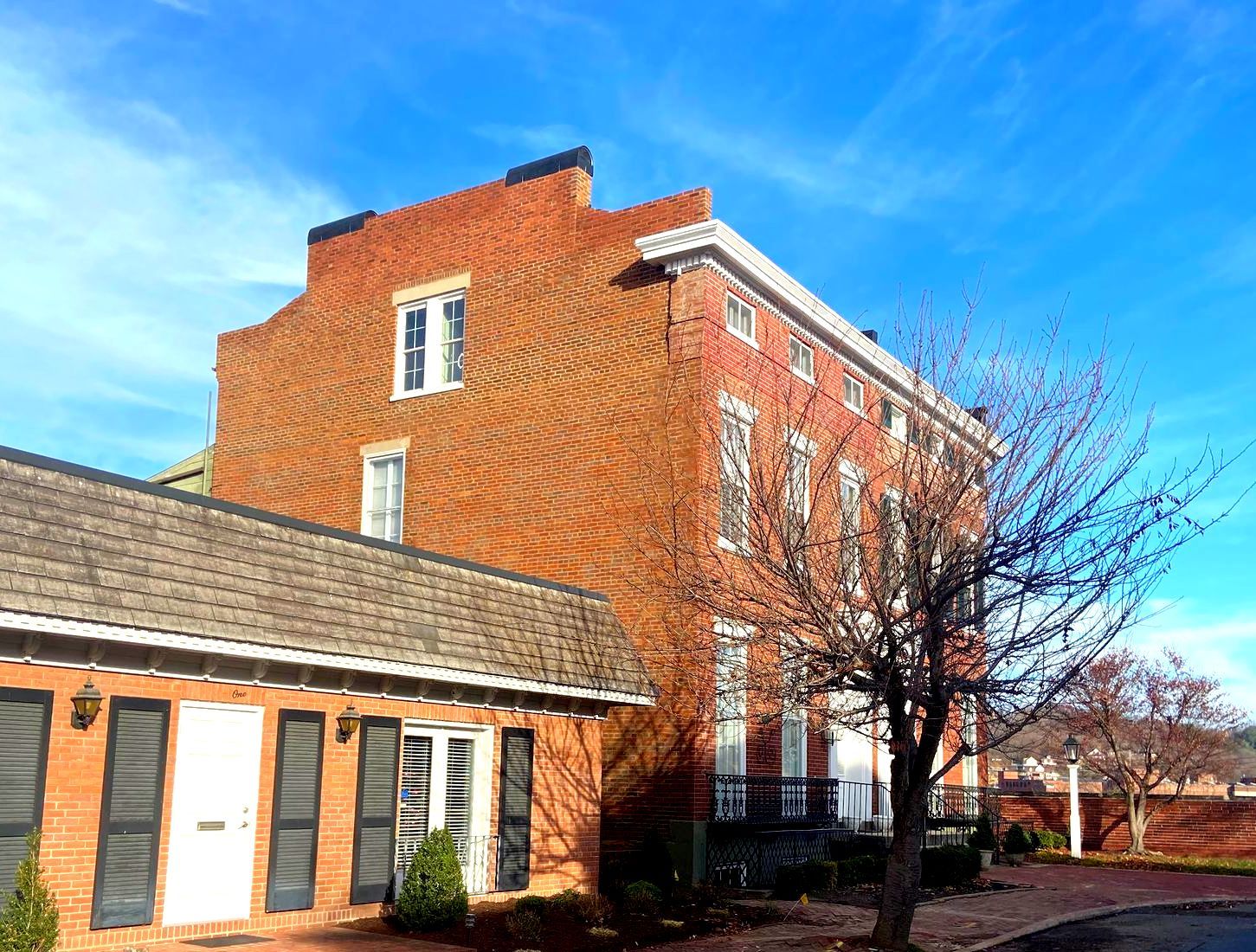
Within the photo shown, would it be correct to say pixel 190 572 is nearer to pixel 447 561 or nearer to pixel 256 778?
pixel 256 778

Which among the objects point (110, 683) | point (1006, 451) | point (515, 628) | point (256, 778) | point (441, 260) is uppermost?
point (441, 260)

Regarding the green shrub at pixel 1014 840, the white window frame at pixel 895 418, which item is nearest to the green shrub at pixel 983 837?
the green shrub at pixel 1014 840

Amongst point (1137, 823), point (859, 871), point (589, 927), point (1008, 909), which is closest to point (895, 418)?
point (859, 871)

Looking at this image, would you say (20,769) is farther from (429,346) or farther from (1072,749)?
(1072,749)

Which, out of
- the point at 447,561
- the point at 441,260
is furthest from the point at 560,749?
the point at 441,260

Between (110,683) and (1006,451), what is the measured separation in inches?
372

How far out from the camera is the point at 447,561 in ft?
51.9

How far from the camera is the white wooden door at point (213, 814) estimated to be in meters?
12.1

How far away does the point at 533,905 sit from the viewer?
14.5 meters

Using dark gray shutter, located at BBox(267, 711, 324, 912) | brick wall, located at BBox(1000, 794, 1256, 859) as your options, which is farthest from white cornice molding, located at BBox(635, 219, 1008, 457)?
brick wall, located at BBox(1000, 794, 1256, 859)

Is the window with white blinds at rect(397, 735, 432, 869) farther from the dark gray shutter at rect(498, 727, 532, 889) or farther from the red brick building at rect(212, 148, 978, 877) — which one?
the red brick building at rect(212, 148, 978, 877)

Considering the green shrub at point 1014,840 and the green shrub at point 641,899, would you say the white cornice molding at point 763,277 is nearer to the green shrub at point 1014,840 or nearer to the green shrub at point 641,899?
the green shrub at point 641,899

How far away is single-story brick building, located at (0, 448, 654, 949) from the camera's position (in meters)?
10.9

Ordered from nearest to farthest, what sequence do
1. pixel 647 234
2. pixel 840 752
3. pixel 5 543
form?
pixel 5 543 < pixel 647 234 < pixel 840 752
